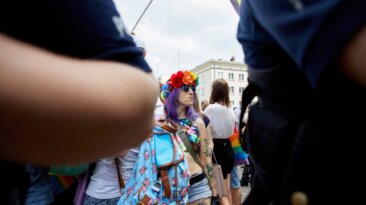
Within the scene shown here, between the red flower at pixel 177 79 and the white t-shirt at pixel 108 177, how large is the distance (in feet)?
3.98

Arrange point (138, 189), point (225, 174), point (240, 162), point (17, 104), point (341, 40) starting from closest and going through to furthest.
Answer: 1. point (17, 104)
2. point (341, 40)
3. point (138, 189)
4. point (225, 174)
5. point (240, 162)

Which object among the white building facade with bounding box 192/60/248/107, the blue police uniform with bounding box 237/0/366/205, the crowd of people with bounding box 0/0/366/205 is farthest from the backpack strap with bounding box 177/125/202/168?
the white building facade with bounding box 192/60/248/107

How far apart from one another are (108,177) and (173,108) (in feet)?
3.88

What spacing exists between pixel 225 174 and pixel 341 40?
13.1 ft

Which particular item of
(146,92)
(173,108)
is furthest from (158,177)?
(146,92)

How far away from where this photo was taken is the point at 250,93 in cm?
107

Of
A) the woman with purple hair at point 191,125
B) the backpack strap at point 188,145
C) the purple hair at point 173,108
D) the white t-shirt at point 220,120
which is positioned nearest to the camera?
the woman with purple hair at point 191,125

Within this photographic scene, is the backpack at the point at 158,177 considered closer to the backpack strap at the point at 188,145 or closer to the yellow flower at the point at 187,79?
the backpack strap at the point at 188,145

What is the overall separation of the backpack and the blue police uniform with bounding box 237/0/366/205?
1565 millimetres

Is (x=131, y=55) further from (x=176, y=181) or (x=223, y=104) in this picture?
(x=223, y=104)

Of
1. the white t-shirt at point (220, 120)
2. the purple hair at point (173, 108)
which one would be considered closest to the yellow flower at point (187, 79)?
the purple hair at point (173, 108)

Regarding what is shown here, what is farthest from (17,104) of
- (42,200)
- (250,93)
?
(42,200)

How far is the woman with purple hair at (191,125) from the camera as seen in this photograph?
9.46ft

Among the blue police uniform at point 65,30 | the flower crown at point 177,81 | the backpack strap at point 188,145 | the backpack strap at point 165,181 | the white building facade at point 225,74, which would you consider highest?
the white building facade at point 225,74
